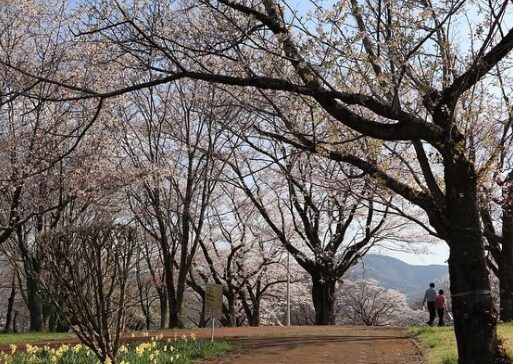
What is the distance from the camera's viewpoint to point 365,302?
43156mm

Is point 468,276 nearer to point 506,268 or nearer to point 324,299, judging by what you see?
point 506,268

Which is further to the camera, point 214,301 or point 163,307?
point 163,307

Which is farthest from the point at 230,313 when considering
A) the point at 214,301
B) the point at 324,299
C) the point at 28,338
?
the point at 214,301

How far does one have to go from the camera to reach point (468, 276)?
628cm

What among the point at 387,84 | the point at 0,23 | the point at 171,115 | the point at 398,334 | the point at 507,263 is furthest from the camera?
the point at 171,115

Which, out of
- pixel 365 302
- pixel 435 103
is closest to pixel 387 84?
pixel 435 103

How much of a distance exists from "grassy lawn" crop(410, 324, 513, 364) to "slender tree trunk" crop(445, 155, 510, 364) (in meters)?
1.15

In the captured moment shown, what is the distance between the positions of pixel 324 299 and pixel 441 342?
36.6 feet

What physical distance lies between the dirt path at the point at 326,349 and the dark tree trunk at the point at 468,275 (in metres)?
3.00

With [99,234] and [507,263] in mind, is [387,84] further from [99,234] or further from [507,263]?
[507,263]

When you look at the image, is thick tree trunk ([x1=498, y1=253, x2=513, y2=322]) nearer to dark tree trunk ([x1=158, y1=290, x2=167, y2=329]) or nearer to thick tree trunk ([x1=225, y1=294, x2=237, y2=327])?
thick tree trunk ([x1=225, y1=294, x2=237, y2=327])

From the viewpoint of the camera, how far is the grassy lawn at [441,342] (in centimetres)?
826

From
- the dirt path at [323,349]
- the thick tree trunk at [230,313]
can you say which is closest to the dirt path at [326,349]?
the dirt path at [323,349]

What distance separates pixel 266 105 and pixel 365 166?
2.57 meters
